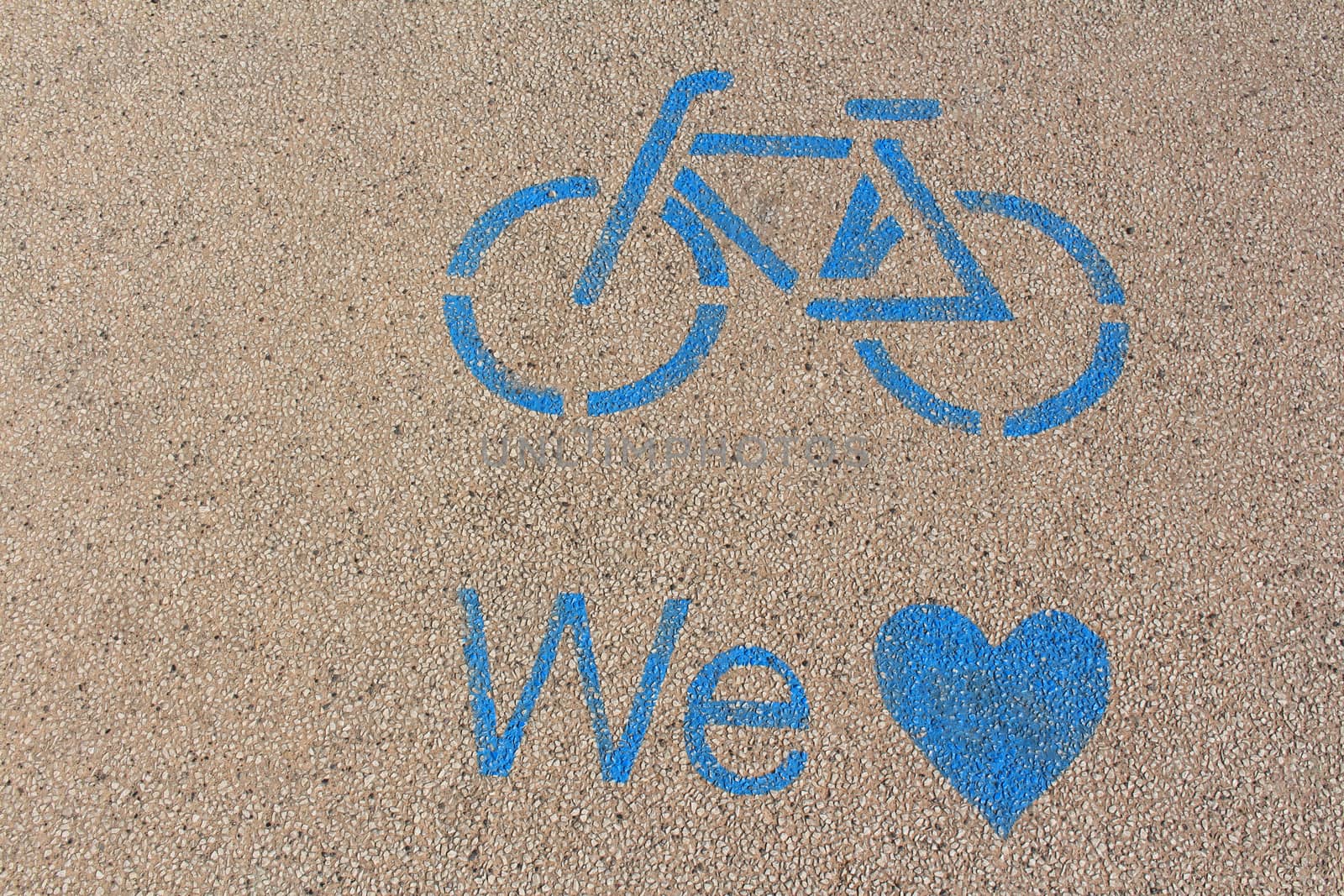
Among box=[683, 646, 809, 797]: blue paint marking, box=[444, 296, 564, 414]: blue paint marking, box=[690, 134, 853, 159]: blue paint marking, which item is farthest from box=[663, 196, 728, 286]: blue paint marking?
box=[683, 646, 809, 797]: blue paint marking

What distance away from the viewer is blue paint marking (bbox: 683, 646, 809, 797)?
2.65m

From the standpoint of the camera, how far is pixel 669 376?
3109 millimetres

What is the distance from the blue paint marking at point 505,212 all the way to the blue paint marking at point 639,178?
5.3 inches

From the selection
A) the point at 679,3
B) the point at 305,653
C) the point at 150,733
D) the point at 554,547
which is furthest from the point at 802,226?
the point at 150,733

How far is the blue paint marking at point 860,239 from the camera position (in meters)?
3.24

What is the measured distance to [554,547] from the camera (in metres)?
2.90

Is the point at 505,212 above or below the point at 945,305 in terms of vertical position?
above

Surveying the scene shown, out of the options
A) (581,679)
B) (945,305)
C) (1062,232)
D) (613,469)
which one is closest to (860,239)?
(945,305)

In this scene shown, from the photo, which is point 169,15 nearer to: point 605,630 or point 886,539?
point 605,630

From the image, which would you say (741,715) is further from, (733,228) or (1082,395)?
(733,228)

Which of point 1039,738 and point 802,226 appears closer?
point 1039,738

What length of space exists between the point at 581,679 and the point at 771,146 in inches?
78.6

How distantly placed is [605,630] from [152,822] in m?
1.35

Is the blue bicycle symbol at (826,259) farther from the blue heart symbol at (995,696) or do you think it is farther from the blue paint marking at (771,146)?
the blue heart symbol at (995,696)
